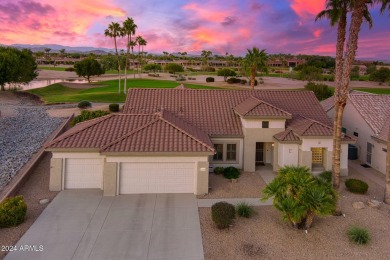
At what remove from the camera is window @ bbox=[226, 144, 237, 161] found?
2502 centimetres

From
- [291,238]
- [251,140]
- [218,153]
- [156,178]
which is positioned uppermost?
[251,140]

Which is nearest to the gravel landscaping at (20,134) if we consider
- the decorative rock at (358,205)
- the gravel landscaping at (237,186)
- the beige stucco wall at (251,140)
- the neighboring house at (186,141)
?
the neighboring house at (186,141)

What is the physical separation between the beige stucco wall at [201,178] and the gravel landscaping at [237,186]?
1.41 ft

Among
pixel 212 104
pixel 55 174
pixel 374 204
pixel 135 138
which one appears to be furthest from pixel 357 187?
pixel 55 174

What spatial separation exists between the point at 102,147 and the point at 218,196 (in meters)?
7.42

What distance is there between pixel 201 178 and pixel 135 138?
185 inches

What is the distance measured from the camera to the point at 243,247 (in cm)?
1412

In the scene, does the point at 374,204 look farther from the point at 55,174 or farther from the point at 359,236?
the point at 55,174

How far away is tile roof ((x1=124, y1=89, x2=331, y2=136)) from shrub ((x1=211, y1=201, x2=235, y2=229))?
9697 mm

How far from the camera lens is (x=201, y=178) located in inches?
780

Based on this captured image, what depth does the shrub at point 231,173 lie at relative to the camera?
23.1m

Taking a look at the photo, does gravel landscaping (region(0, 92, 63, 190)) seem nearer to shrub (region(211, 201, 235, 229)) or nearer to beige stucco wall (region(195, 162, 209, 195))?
beige stucco wall (region(195, 162, 209, 195))

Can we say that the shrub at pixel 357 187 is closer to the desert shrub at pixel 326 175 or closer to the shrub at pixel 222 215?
the desert shrub at pixel 326 175

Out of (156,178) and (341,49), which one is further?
(156,178)
